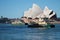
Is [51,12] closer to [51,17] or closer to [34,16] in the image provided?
[51,17]

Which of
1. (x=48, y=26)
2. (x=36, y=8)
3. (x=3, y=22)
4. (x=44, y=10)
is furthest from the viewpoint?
(x=3, y=22)

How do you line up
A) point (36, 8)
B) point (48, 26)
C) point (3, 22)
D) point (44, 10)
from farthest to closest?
point (3, 22) → point (44, 10) → point (36, 8) → point (48, 26)

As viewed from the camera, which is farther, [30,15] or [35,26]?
[30,15]

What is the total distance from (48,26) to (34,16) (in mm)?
20571

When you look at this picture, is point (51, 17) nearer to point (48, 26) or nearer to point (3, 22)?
point (48, 26)

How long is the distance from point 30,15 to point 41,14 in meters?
4.37

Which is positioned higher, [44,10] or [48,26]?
[44,10]

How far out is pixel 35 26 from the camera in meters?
69.6

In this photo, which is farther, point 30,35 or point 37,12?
point 37,12

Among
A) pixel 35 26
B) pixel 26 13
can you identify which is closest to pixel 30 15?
pixel 26 13

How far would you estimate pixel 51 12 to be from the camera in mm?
95375

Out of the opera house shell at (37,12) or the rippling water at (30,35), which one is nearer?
the rippling water at (30,35)

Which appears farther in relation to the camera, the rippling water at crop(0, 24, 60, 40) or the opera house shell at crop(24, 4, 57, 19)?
the opera house shell at crop(24, 4, 57, 19)

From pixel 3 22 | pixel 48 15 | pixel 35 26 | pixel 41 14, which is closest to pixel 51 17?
pixel 48 15
